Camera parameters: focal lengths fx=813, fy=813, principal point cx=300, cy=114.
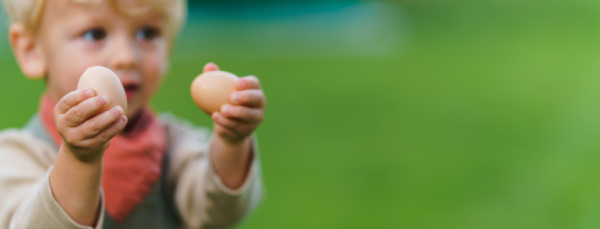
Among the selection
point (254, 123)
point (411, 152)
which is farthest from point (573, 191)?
point (254, 123)

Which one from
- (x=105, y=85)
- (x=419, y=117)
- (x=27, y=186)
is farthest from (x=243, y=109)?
(x=419, y=117)

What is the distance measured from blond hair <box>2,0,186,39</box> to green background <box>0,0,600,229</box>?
34.4 inches

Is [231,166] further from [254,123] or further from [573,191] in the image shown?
[573,191]

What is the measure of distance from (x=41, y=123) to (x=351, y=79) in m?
2.84

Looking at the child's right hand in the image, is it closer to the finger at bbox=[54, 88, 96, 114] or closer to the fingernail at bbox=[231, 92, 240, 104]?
the finger at bbox=[54, 88, 96, 114]

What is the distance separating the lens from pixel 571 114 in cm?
272

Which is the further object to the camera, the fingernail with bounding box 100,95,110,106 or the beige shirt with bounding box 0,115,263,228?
the beige shirt with bounding box 0,115,263,228

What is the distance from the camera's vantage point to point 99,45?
1079 millimetres

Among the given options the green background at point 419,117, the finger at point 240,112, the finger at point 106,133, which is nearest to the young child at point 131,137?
the finger at point 240,112

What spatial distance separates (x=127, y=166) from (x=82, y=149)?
278 millimetres

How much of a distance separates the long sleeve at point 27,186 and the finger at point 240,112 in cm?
18

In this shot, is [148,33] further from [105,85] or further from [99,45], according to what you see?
[105,85]

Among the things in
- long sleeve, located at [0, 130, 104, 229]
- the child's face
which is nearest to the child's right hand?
long sleeve, located at [0, 130, 104, 229]

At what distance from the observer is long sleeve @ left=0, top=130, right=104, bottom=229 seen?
901 mm
